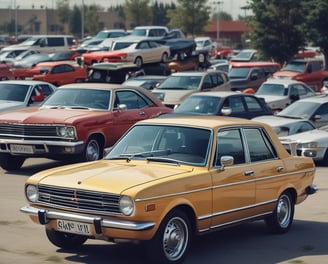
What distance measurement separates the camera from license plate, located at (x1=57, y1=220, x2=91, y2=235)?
29.1ft

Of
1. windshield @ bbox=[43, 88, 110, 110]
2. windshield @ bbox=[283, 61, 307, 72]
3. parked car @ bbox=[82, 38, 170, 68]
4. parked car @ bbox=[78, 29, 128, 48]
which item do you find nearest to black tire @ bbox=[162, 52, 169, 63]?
parked car @ bbox=[82, 38, 170, 68]

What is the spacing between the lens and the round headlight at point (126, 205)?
28.5 feet

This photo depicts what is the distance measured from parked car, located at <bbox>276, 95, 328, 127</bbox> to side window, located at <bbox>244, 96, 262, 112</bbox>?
0.55 meters

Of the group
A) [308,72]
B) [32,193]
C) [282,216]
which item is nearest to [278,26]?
[308,72]

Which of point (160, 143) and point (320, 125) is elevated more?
point (160, 143)

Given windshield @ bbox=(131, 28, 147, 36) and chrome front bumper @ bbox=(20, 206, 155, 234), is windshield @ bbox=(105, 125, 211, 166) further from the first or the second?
windshield @ bbox=(131, 28, 147, 36)

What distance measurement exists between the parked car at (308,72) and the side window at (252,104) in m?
16.7

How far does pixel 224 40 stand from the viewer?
10244 cm

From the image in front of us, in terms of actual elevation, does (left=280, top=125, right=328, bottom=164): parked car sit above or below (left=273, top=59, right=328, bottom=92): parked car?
above

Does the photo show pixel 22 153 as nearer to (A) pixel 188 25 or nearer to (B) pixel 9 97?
(B) pixel 9 97

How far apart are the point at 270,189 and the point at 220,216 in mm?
1111

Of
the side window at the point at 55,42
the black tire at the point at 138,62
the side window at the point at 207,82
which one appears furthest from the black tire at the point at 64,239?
the side window at the point at 55,42

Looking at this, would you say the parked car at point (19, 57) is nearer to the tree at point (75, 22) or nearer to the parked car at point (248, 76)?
the parked car at point (248, 76)

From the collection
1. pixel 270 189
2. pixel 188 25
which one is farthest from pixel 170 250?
pixel 188 25
